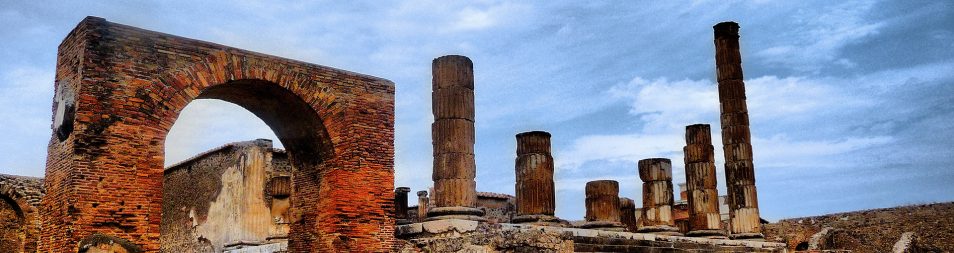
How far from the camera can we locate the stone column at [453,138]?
41.4 feet

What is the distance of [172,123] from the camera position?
32.1 feet

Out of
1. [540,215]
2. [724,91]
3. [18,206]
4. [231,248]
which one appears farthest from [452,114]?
[18,206]

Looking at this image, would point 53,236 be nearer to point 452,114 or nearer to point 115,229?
point 115,229

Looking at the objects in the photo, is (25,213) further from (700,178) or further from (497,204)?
(497,204)

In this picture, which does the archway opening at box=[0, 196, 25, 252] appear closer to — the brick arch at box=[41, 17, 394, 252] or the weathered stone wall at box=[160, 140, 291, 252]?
the weathered stone wall at box=[160, 140, 291, 252]

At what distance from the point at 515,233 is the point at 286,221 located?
8250 millimetres

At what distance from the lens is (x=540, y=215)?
13.7 m

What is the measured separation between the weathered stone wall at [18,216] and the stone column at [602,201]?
40.4 ft

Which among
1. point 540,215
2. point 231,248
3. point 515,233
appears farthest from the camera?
point 231,248

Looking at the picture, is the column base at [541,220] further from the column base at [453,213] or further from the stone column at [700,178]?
the stone column at [700,178]

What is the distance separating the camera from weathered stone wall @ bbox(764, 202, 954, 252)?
74.9ft

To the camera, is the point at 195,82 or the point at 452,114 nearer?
the point at 195,82

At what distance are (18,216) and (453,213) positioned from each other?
11.8 m

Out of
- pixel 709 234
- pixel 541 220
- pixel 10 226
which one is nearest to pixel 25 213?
pixel 10 226
